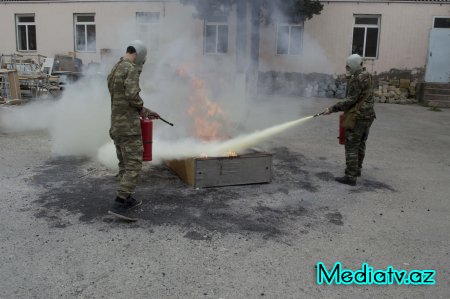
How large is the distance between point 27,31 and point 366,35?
1513 centimetres

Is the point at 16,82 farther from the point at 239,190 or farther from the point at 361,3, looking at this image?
the point at 361,3

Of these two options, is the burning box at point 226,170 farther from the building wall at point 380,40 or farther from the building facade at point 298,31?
the building wall at point 380,40

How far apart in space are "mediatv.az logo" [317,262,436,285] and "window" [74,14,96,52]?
17981mm

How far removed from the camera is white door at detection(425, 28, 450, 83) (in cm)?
1677

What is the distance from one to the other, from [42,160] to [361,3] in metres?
14.6

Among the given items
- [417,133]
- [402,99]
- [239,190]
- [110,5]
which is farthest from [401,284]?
[110,5]

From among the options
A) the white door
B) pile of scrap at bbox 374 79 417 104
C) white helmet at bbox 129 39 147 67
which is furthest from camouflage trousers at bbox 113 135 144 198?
the white door

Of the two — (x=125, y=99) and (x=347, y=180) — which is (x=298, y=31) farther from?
(x=125, y=99)

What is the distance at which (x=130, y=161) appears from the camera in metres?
4.52

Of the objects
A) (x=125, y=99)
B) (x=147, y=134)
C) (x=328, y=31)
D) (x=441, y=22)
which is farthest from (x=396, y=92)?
(x=125, y=99)

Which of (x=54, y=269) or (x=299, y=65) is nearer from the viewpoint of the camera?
(x=54, y=269)

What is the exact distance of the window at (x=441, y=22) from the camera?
667 inches

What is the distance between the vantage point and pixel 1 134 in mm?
8617

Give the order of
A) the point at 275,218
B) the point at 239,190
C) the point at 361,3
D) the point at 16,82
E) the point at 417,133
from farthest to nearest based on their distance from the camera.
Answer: the point at 361,3
the point at 16,82
the point at 417,133
the point at 239,190
the point at 275,218
